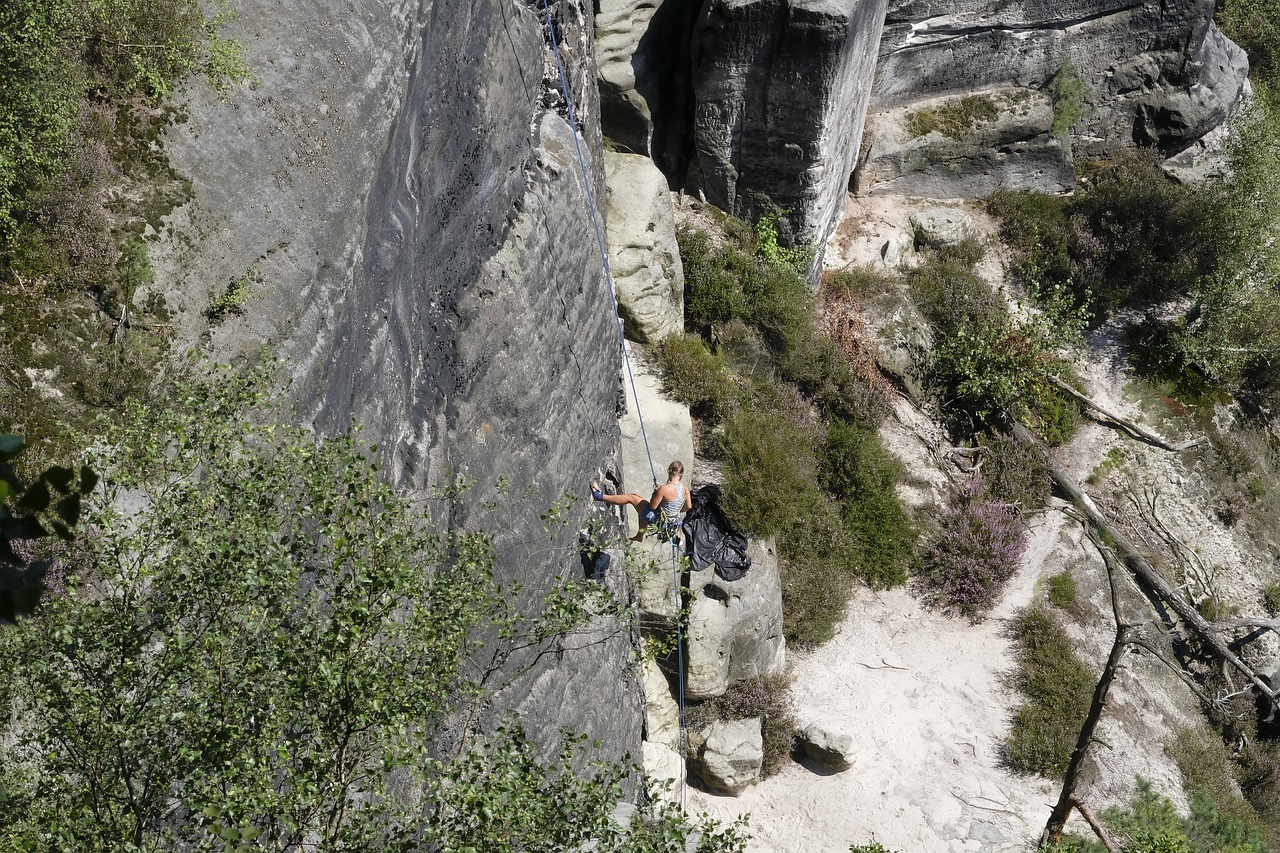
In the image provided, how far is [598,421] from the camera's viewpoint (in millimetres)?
12516

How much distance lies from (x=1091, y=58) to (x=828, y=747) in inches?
615

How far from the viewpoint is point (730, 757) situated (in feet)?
45.0

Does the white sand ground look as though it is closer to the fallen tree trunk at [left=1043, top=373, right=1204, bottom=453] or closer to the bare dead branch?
the fallen tree trunk at [left=1043, top=373, right=1204, bottom=453]

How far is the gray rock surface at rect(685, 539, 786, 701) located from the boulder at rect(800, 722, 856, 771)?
42.2 inches

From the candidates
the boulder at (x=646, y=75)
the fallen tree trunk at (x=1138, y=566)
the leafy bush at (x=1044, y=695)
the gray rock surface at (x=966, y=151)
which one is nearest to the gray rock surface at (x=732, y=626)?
the leafy bush at (x=1044, y=695)

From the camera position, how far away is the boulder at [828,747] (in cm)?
1403

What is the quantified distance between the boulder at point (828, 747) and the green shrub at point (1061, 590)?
15.2 ft

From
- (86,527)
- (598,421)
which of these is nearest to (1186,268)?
(598,421)

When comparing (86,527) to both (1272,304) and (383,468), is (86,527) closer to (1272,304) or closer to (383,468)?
(383,468)

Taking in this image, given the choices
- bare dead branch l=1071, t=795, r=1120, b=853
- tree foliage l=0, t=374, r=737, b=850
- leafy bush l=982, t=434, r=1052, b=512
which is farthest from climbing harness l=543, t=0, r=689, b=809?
leafy bush l=982, t=434, r=1052, b=512

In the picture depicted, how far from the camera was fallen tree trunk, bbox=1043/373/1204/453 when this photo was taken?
18.7 metres

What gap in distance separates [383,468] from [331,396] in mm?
767

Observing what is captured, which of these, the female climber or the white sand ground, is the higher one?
the female climber

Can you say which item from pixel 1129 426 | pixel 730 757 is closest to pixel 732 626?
pixel 730 757
